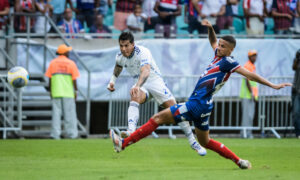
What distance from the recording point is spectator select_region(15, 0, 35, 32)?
21.0 meters

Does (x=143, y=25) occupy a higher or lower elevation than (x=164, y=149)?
higher

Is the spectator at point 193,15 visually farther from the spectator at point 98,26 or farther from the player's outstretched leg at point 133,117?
the player's outstretched leg at point 133,117

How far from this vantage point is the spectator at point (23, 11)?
20953mm

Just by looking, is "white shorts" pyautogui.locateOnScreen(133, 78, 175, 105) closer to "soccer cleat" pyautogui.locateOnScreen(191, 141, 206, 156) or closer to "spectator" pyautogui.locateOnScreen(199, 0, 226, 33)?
"soccer cleat" pyautogui.locateOnScreen(191, 141, 206, 156)

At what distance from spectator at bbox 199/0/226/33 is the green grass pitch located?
23.7 ft

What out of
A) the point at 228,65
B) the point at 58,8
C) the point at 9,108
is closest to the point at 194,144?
the point at 228,65

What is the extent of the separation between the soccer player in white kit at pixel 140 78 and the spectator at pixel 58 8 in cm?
939

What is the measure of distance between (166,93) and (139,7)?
8.96 m

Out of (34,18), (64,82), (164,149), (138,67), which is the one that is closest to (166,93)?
(138,67)

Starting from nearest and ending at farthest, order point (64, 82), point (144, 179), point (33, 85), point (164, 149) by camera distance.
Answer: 1. point (144, 179)
2. point (164, 149)
3. point (64, 82)
4. point (33, 85)

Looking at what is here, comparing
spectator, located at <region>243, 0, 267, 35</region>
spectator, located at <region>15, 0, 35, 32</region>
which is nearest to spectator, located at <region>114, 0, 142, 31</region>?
spectator, located at <region>15, 0, 35, 32</region>

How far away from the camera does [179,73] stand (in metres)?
21.2

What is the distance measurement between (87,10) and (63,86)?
12.5 feet

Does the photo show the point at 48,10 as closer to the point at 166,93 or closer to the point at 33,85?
the point at 33,85
